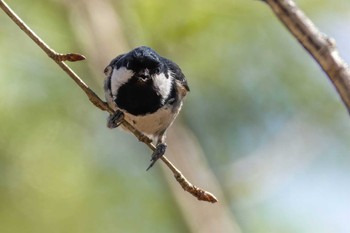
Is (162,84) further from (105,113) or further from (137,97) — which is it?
(105,113)

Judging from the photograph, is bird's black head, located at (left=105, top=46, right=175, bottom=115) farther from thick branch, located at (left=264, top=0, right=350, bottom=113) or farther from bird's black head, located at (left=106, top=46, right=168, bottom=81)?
thick branch, located at (left=264, top=0, right=350, bottom=113)

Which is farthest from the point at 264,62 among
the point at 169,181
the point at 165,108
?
the point at 165,108

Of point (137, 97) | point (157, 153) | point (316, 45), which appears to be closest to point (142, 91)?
point (137, 97)

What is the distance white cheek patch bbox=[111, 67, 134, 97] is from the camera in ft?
8.48

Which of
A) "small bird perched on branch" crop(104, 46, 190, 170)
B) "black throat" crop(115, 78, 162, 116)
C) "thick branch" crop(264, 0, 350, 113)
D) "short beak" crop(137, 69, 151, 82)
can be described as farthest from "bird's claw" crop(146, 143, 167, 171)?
"thick branch" crop(264, 0, 350, 113)

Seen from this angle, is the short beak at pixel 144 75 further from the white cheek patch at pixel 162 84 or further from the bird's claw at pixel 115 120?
the bird's claw at pixel 115 120

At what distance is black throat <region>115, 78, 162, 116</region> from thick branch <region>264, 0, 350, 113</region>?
1.88 m

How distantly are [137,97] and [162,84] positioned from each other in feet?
0.51

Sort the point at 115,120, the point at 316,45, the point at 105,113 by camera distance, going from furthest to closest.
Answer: the point at 105,113 → the point at 115,120 → the point at 316,45

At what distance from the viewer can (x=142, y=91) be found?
2627 mm

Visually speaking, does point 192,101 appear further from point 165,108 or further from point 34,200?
point 165,108

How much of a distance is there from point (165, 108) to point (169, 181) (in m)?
1.82

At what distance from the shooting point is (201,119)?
5.38m

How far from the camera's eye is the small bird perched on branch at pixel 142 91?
2576mm
